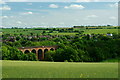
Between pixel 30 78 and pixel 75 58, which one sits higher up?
pixel 30 78

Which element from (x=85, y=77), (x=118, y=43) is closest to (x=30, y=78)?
(x=85, y=77)

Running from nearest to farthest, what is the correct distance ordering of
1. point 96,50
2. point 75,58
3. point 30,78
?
point 30,78
point 75,58
point 96,50

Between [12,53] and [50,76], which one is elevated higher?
[50,76]

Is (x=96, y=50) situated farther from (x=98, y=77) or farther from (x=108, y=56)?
(x=98, y=77)

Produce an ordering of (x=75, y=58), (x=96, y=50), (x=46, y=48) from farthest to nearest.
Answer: (x=46, y=48)
(x=96, y=50)
(x=75, y=58)

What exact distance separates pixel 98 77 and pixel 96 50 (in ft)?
175

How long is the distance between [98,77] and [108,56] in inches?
Result: 2244

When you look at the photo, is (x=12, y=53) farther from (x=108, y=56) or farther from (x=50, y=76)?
(x=50, y=76)

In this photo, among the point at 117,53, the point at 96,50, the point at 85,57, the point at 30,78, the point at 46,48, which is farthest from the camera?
the point at 46,48

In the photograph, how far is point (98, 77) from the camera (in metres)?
11.4

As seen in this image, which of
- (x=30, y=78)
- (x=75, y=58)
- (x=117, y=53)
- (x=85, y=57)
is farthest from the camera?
(x=117, y=53)

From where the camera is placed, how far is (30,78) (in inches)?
432

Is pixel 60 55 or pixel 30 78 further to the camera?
pixel 60 55

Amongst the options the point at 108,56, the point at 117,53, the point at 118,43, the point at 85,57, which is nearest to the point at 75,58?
the point at 85,57
